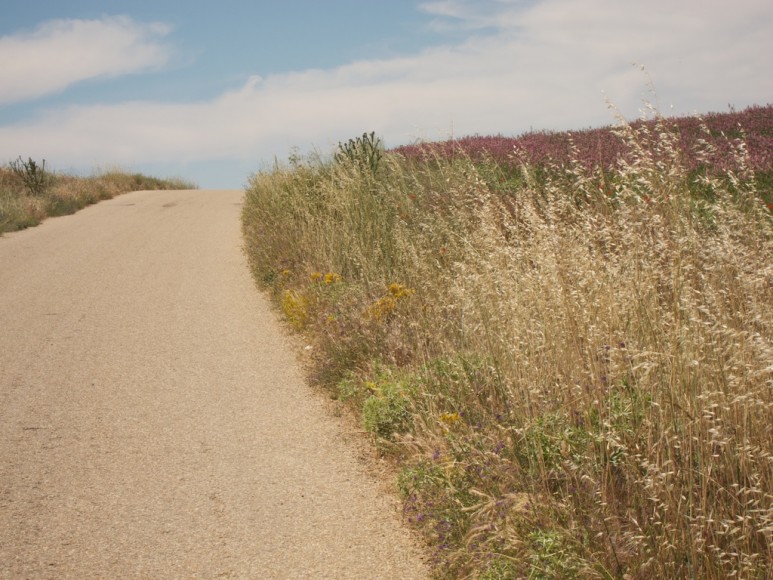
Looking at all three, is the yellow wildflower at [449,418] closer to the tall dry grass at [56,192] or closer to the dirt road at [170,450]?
the dirt road at [170,450]

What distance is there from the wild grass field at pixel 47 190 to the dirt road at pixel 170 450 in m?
6.93

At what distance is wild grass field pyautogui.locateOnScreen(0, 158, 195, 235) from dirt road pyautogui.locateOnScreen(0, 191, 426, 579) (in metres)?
6.93

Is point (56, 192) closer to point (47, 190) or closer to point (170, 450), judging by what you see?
point (47, 190)

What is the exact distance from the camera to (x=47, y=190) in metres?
20.4

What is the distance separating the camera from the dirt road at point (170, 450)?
12.6ft

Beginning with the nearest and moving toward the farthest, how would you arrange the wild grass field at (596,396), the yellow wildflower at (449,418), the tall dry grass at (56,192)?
1. the wild grass field at (596,396)
2. the yellow wildflower at (449,418)
3. the tall dry grass at (56,192)

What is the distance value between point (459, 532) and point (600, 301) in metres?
1.45

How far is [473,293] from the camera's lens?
4770 mm

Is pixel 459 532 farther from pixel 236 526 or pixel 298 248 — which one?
pixel 298 248

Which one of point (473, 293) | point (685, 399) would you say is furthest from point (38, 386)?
point (685, 399)

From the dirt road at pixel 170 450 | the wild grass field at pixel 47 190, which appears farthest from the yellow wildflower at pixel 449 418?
the wild grass field at pixel 47 190

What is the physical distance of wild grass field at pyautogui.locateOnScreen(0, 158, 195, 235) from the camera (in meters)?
16.4

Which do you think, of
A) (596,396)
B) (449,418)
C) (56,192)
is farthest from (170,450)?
(56,192)

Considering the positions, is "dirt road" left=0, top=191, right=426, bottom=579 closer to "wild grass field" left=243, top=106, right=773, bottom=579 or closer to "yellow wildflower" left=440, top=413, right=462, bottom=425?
"wild grass field" left=243, top=106, right=773, bottom=579
